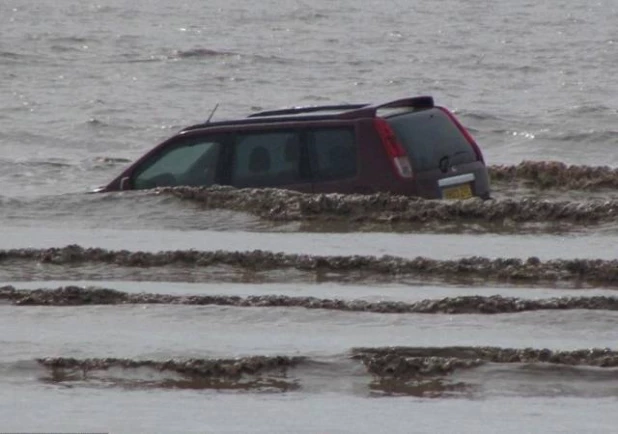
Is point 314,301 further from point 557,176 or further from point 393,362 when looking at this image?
point 557,176

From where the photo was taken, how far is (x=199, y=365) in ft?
28.8

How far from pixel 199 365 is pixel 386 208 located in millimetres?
4808

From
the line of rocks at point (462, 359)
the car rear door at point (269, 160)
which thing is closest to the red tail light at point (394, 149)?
the car rear door at point (269, 160)

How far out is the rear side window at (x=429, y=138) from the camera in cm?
1301

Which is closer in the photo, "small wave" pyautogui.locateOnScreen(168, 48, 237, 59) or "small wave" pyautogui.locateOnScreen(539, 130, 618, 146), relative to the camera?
"small wave" pyautogui.locateOnScreen(539, 130, 618, 146)

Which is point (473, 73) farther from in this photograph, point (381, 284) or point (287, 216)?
point (381, 284)

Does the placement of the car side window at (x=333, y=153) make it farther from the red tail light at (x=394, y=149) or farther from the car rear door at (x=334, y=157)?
the red tail light at (x=394, y=149)

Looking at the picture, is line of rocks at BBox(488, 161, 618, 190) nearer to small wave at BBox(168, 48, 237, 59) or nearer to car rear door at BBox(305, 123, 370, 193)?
car rear door at BBox(305, 123, 370, 193)

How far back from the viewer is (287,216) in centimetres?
1380

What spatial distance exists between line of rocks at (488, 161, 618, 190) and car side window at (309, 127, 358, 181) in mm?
3873

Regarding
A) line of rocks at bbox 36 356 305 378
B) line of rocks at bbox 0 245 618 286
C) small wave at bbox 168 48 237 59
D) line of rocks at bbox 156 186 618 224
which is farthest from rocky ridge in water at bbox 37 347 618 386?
small wave at bbox 168 48 237 59

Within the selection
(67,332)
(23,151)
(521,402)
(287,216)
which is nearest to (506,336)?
(521,402)

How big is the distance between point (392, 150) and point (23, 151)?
42.1 feet

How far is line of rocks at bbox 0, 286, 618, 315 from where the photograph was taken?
10.0 metres
